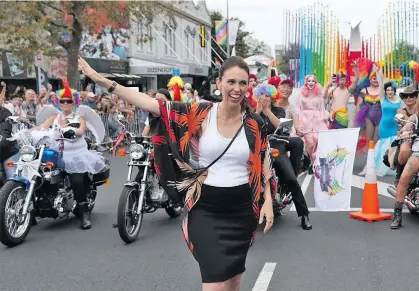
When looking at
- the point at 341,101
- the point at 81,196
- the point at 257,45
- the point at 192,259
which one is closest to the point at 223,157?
the point at 192,259

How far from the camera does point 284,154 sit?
7.82 metres

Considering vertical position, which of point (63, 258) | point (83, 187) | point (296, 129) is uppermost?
point (296, 129)

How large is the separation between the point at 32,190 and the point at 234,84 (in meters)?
4.03

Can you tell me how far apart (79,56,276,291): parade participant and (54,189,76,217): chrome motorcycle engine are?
4.02 metres

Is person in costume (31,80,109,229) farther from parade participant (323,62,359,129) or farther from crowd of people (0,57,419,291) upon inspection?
parade participant (323,62,359,129)

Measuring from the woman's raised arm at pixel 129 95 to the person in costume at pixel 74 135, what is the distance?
4112mm

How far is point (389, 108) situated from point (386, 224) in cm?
443

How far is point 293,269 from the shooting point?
5.85m

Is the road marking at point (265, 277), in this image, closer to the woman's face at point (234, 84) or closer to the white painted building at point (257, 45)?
the woman's face at point (234, 84)

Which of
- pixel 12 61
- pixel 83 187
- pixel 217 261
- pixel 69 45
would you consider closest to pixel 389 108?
pixel 83 187

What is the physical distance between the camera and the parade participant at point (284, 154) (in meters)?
7.53

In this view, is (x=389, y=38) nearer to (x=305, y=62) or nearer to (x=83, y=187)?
(x=305, y=62)

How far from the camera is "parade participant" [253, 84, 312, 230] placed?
7527mm

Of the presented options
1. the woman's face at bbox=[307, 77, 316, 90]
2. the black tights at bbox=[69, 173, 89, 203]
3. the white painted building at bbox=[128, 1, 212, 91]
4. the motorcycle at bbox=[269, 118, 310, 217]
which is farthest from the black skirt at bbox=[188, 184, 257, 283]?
the white painted building at bbox=[128, 1, 212, 91]
